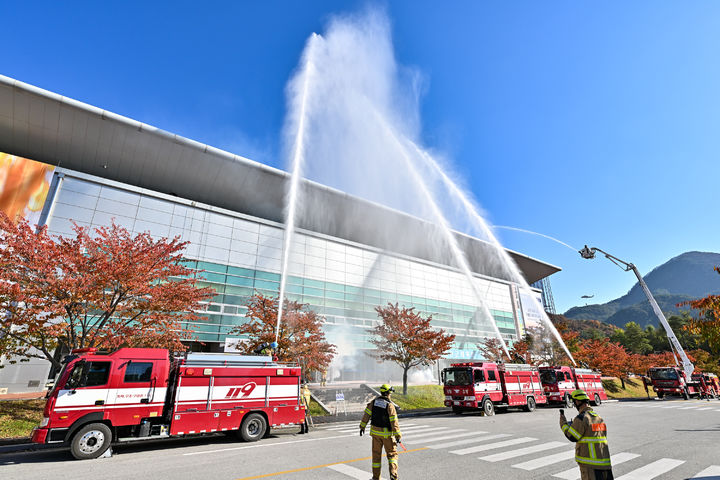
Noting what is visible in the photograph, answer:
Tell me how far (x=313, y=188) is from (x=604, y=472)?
38917mm

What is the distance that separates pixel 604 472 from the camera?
423 centimetres

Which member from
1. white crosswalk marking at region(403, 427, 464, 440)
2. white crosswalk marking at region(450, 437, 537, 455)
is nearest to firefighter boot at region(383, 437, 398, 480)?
white crosswalk marking at region(450, 437, 537, 455)

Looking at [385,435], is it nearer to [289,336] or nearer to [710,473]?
[710,473]

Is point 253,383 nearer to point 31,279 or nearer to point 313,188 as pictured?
point 31,279

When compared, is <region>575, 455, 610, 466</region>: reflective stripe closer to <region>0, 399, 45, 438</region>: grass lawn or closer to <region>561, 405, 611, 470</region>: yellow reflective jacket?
<region>561, 405, 611, 470</region>: yellow reflective jacket

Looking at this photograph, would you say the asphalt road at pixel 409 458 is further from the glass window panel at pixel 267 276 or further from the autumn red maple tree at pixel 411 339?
the glass window panel at pixel 267 276

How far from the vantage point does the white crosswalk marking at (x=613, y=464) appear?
22.3 feet

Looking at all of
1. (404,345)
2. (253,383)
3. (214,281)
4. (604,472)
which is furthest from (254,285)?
(604,472)

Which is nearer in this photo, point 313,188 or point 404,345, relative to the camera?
point 404,345

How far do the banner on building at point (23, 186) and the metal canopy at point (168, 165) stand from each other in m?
5.02

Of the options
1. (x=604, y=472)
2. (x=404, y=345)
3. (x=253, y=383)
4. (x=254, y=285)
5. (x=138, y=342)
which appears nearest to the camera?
(x=604, y=472)

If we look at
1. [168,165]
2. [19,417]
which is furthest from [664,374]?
[168,165]

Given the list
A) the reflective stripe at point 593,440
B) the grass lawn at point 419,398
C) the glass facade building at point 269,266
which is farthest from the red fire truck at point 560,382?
the reflective stripe at point 593,440

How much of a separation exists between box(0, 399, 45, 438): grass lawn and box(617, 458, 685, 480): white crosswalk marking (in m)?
18.1
